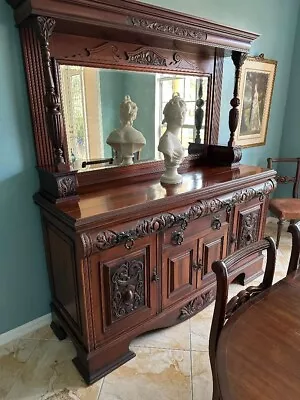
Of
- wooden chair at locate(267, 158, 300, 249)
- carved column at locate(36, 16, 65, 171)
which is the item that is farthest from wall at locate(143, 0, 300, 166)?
carved column at locate(36, 16, 65, 171)

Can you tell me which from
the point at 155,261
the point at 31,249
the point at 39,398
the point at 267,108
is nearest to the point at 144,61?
the point at 155,261

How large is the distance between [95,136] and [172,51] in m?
0.81

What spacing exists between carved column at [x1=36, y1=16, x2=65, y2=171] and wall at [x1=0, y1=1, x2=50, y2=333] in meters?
0.26

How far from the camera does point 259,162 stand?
3.20 metres

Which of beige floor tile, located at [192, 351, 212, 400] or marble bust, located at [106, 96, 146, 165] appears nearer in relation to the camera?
beige floor tile, located at [192, 351, 212, 400]

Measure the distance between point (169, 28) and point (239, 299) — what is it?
141 centimetres

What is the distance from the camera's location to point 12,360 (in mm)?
1662

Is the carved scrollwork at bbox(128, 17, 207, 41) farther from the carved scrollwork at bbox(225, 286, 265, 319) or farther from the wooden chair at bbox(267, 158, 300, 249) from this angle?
the wooden chair at bbox(267, 158, 300, 249)

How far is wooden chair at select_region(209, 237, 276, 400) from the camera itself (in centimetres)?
91

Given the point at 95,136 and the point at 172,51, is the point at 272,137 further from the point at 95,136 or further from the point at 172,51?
the point at 95,136

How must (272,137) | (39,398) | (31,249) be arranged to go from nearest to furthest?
(39,398)
(31,249)
(272,137)

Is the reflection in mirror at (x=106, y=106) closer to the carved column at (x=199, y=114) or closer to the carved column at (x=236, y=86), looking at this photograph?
the carved column at (x=199, y=114)

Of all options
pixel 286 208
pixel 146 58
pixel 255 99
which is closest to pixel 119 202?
pixel 146 58

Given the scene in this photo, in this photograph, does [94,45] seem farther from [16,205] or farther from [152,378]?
[152,378]
